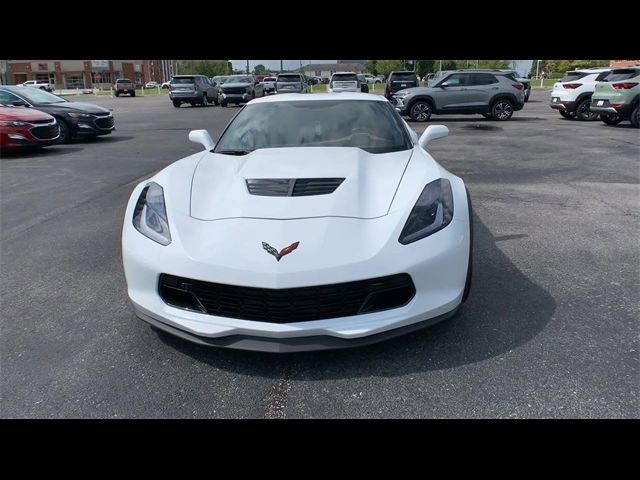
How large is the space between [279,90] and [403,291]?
2420 centimetres

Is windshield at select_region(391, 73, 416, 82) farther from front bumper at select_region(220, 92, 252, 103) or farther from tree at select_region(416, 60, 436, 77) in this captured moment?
tree at select_region(416, 60, 436, 77)

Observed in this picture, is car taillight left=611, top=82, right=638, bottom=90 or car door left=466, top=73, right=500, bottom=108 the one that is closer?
car taillight left=611, top=82, right=638, bottom=90

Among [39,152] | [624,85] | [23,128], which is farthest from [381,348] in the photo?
[624,85]

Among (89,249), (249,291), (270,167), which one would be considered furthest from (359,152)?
(89,249)

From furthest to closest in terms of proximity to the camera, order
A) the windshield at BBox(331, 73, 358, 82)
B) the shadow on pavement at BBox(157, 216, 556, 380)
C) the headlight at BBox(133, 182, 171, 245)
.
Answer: the windshield at BBox(331, 73, 358, 82)
the headlight at BBox(133, 182, 171, 245)
the shadow on pavement at BBox(157, 216, 556, 380)

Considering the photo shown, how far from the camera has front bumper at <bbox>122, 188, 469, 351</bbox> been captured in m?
2.40

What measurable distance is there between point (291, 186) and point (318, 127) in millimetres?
1203

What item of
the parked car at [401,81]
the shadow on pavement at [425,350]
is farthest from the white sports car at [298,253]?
the parked car at [401,81]

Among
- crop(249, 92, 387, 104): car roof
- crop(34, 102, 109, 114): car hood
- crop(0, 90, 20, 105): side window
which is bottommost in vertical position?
crop(34, 102, 109, 114): car hood

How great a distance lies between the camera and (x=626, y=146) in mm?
10734

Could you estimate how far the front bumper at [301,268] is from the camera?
2.40m

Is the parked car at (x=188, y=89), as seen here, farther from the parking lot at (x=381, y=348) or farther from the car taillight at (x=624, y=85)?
the parking lot at (x=381, y=348)

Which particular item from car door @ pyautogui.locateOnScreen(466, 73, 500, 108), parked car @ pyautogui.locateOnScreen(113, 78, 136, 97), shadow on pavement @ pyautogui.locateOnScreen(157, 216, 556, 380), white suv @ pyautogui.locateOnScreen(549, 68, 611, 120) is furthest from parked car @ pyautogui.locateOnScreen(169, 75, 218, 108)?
shadow on pavement @ pyautogui.locateOnScreen(157, 216, 556, 380)

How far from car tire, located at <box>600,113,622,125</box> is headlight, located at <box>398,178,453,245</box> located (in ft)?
Answer: 45.5
